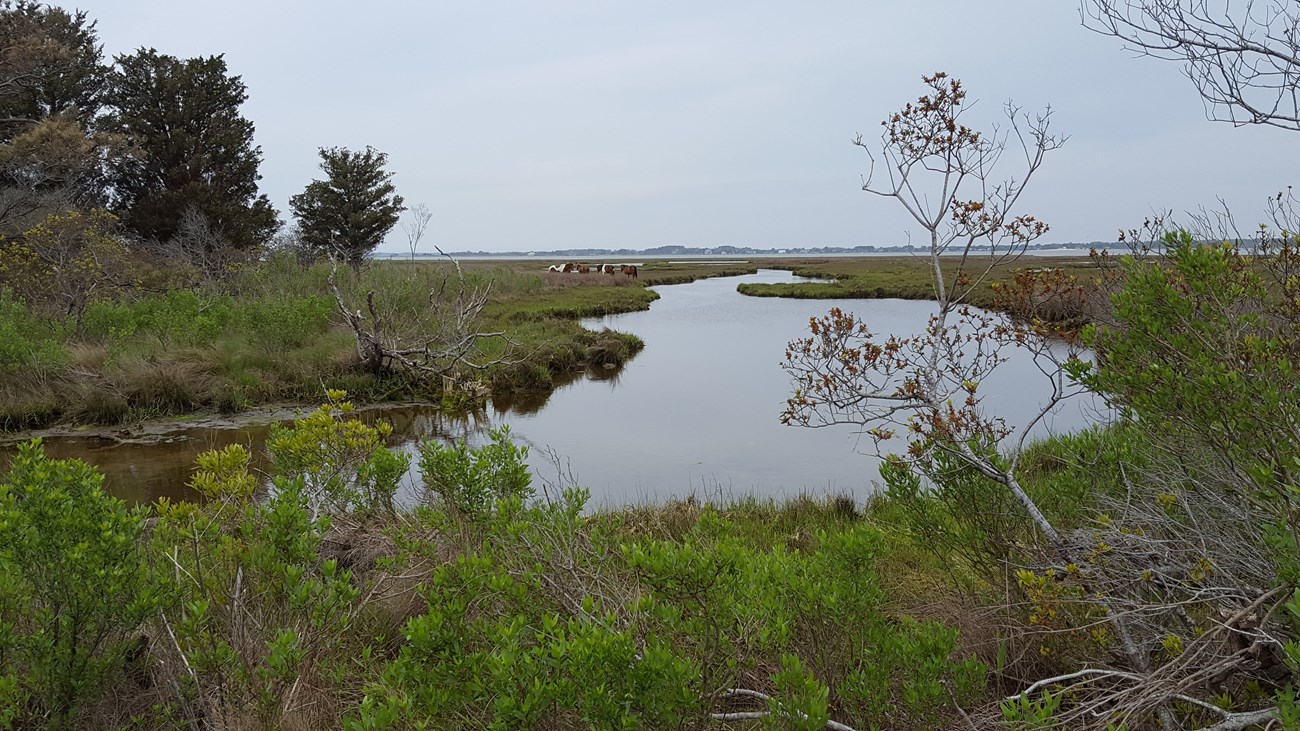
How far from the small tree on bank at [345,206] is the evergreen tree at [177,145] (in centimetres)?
461

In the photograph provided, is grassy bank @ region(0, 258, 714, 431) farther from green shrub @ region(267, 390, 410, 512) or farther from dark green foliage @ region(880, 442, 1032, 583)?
dark green foliage @ region(880, 442, 1032, 583)

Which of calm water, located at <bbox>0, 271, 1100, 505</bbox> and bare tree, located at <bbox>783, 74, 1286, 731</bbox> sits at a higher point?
bare tree, located at <bbox>783, 74, 1286, 731</bbox>

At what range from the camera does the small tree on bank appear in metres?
33.0

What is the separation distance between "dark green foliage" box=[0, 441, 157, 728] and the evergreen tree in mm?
26586

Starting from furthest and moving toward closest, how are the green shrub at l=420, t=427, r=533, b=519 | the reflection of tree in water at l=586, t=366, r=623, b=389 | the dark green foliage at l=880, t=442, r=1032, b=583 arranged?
the reflection of tree in water at l=586, t=366, r=623, b=389 → the green shrub at l=420, t=427, r=533, b=519 → the dark green foliage at l=880, t=442, r=1032, b=583

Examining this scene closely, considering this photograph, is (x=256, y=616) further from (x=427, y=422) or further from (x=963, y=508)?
(x=427, y=422)

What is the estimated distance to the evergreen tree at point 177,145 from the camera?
26359mm

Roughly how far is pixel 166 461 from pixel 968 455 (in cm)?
993

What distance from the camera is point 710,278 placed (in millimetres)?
66562

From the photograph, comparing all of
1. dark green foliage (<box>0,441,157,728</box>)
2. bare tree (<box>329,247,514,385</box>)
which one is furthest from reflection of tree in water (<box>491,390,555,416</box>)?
dark green foliage (<box>0,441,157,728</box>)

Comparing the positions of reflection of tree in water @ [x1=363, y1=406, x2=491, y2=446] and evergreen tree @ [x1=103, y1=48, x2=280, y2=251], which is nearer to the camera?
reflection of tree in water @ [x1=363, y1=406, x2=491, y2=446]

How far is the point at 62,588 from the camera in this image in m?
2.76

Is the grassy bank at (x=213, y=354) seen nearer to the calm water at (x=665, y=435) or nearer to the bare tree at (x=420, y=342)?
the bare tree at (x=420, y=342)

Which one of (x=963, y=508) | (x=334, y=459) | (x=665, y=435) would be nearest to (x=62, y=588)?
(x=334, y=459)
